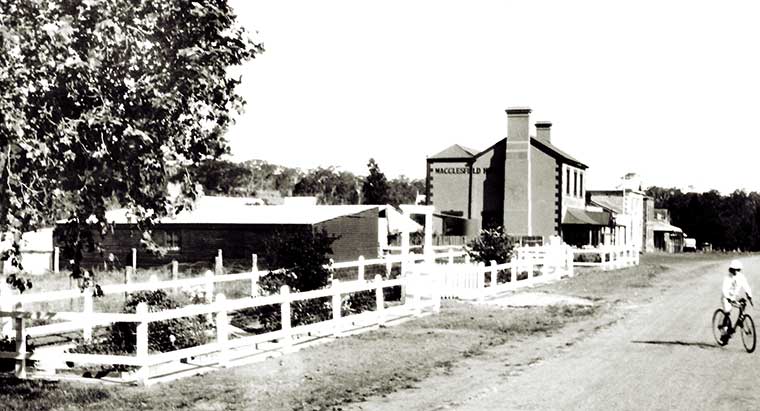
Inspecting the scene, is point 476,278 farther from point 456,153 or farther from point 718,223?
point 718,223

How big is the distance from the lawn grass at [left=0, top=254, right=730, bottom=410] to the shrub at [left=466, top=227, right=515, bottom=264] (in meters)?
12.0

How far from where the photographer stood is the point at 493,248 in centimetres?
3136

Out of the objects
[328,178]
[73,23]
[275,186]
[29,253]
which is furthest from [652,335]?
[275,186]

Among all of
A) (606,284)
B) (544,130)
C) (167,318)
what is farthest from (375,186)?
(167,318)

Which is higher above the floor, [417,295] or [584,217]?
[584,217]

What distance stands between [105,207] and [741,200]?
13431 cm

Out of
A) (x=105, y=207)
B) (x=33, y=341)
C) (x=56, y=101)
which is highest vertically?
(x=56, y=101)

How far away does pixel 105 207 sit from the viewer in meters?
9.62

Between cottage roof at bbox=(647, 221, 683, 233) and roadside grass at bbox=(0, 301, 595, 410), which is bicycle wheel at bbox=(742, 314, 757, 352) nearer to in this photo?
roadside grass at bbox=(0, 301, 595, 410)

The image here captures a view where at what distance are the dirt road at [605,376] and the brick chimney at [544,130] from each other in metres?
46.6

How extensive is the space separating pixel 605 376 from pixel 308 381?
13.4 feet

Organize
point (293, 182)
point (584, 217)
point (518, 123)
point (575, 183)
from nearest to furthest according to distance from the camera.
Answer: point (518, 123) < point (584, 217) < point (575, 183) < point (293, 182)

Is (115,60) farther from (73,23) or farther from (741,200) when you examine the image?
(741,200)

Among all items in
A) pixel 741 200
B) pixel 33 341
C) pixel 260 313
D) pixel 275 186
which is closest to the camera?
pixel 33 341
